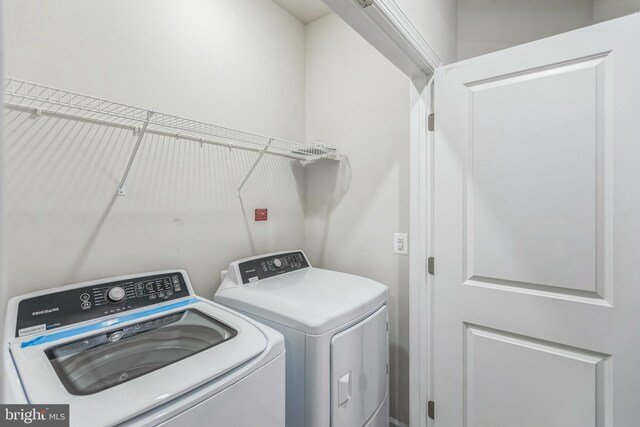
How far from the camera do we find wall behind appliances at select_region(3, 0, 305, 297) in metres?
1.18

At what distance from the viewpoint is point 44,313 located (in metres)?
1.10

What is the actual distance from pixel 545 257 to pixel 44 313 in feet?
6.62

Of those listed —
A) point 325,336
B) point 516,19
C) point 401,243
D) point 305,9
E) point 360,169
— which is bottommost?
point 325,336

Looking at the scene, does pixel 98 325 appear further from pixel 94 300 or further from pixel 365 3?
pixel 365 3

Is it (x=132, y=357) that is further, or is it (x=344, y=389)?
(x=344, y=389)

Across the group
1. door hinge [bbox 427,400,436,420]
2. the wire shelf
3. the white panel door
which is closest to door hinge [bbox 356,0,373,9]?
the white panel door

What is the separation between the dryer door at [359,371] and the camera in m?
1.27

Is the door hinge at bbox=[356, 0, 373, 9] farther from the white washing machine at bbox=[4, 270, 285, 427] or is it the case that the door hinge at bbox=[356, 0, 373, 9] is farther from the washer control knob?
the washer control knob

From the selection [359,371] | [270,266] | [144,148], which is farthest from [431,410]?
[144,148]

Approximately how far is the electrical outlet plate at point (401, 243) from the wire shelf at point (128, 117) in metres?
0.74

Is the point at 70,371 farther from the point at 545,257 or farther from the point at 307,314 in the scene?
the point at 545,257

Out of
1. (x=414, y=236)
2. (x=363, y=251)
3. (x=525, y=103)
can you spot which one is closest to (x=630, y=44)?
(x=525, y=103)

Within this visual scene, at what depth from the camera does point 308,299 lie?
4.66 ft

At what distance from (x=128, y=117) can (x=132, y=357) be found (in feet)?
3.05
